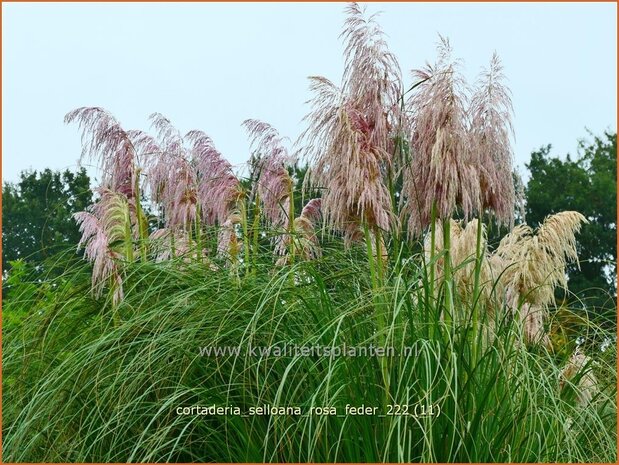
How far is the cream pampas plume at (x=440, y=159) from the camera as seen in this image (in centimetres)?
512

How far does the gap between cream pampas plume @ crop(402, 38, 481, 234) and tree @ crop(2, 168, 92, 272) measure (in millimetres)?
11021

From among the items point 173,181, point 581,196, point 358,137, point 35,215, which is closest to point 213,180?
point 173,181

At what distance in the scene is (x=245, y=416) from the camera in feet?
16.6

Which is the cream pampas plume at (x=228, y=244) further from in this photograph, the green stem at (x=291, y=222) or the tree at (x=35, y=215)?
the tree at (x=35, y=215)

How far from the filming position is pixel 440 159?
5.10m

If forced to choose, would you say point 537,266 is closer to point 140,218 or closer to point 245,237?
point 245,237

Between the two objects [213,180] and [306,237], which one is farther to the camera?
[213,180]

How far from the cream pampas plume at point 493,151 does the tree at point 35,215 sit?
1107cm

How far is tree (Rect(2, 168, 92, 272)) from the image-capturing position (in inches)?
693

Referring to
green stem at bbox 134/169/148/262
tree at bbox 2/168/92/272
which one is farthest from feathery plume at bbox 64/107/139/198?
tree at bbox 2/168/92/272

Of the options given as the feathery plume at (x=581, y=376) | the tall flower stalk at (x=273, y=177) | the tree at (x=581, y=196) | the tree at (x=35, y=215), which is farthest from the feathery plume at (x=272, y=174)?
the tree at (x=581, y=196)

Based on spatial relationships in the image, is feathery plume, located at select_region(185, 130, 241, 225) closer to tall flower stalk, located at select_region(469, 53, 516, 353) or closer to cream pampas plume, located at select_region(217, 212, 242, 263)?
cream pampas plume, located at select_region(217, 212, 242, 263)

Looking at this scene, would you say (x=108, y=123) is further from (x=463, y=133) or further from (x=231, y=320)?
(x=463, y=133)

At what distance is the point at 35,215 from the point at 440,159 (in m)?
18.7
